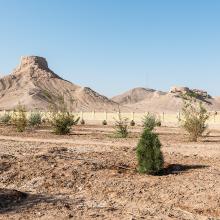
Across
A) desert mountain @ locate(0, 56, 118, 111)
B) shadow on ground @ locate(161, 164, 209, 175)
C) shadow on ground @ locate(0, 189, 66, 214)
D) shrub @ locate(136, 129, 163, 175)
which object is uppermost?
desert mountain @ locate(0, 56, 118, 111)

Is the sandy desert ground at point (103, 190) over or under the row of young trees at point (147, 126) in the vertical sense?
under

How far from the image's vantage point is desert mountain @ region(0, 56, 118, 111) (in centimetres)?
13612

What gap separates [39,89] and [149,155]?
132020 millimetres

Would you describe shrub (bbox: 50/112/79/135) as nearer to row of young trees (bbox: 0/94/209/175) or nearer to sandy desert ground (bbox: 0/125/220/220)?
row of young trees (bbox: 0/94/209/175)

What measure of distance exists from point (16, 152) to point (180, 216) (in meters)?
9.79

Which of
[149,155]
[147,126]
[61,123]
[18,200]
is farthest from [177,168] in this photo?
[147,126]

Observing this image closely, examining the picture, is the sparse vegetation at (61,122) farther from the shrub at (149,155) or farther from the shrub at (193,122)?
the shrub at (149,155)

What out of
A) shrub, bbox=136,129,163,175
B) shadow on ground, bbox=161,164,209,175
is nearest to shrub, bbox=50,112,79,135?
shadow on ground, bbox=161,164,209,175

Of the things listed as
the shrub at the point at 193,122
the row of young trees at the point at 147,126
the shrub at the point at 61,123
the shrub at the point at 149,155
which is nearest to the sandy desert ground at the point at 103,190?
the shrub at the point at 149,155

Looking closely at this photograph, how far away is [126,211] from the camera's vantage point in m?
9.99

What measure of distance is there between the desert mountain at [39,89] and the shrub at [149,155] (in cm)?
11659

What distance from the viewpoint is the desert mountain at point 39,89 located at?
136 m

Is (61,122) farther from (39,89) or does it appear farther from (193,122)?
(39,89)

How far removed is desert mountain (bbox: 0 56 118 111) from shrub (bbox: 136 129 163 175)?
11659cm
